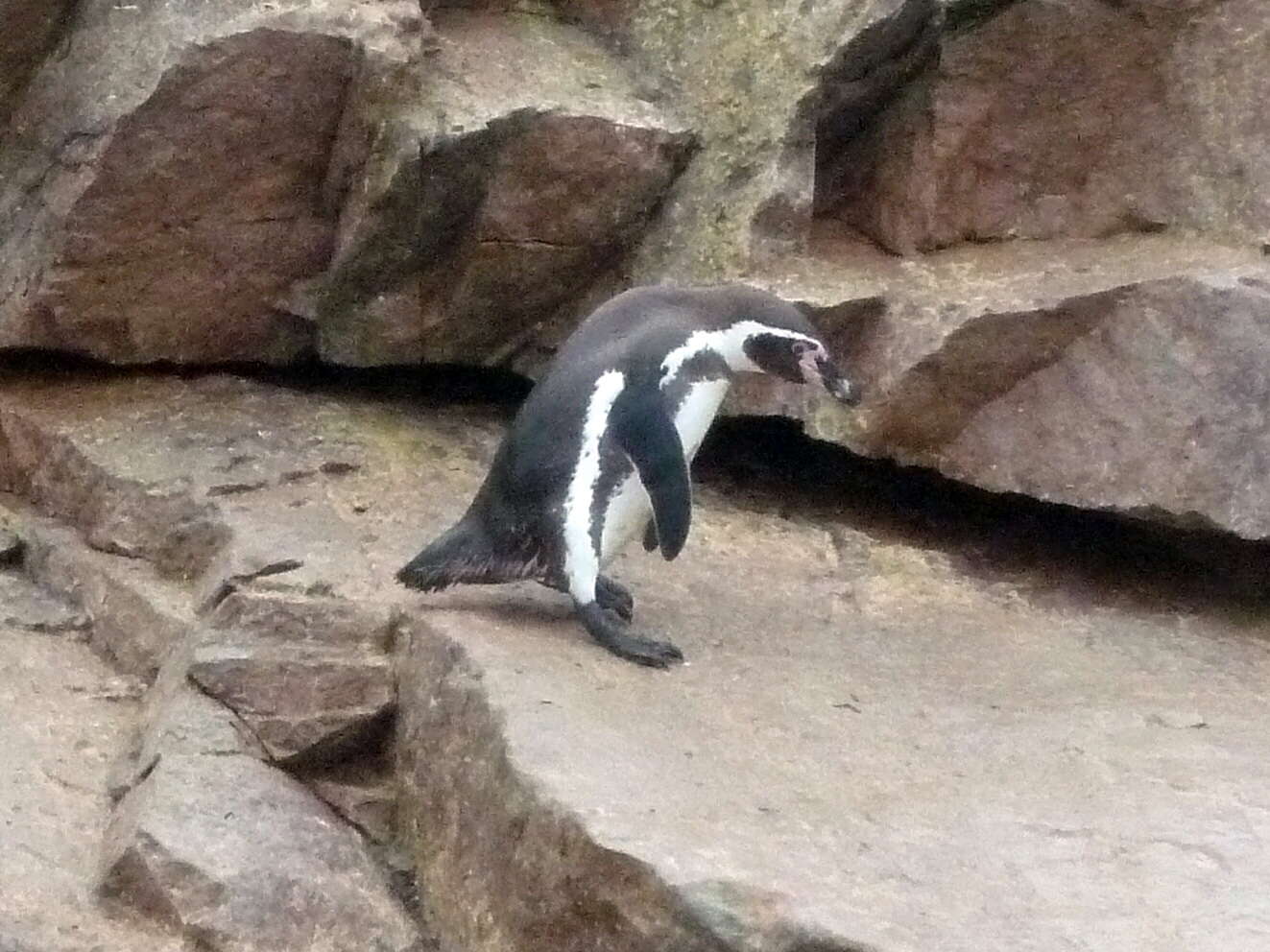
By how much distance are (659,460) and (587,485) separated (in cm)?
10

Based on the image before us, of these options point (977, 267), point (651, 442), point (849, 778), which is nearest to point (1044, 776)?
point (849, 778)

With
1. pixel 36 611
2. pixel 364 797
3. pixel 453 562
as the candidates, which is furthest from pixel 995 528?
pixel 36 611

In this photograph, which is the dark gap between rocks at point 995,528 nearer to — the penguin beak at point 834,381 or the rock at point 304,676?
the penguin beak at point 834,381

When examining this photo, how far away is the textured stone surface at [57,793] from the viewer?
1781mm

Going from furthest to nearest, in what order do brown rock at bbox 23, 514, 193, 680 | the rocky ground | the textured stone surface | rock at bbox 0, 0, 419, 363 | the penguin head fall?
1. rock at bbox 0, 0, 419, 363
2. brown rock at bbox 23, 514, 193, 680
3. the penguin head
4. the rocky ground
5. the textured stone surface

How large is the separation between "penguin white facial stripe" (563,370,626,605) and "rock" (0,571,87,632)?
33.2 inches

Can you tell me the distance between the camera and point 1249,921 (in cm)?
157

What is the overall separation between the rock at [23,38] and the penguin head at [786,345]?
52.4 inches

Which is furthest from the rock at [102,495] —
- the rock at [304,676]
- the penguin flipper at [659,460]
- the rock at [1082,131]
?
the rock at [1082,131]

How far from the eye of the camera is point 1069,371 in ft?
Result: 8.49

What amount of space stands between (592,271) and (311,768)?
3.67 feet

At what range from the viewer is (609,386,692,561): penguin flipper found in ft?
6.66

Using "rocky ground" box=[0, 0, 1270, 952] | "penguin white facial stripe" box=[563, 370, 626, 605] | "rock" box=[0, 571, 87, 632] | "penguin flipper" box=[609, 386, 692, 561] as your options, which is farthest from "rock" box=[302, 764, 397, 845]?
"rock" box=[0, 571, 87, 632]

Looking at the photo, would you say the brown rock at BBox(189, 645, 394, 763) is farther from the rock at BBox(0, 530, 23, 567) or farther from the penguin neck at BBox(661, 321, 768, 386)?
the rock at BBox(0, 530, 23, 567)
